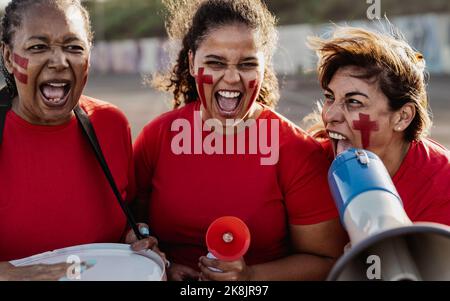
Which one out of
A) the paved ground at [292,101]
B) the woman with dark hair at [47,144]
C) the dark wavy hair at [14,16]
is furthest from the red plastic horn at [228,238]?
the paved ground at [292,101]

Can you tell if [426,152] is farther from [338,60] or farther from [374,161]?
[374,161]

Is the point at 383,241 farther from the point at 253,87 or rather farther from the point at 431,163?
the point at 253,87

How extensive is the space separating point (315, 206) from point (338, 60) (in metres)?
0.69

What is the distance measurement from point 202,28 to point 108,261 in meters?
1.20

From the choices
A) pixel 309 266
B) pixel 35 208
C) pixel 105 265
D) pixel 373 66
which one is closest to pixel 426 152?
pixel 373 66

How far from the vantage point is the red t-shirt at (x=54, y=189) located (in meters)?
2.57

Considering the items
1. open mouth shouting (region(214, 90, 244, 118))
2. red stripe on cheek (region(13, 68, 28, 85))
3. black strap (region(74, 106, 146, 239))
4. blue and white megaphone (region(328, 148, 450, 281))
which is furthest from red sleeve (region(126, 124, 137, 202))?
blue and white megaphone (region(328, 148, 450, 281))

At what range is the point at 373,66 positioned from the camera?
281 centimetres

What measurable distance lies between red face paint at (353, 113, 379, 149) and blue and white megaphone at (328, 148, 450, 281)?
2.15 feet

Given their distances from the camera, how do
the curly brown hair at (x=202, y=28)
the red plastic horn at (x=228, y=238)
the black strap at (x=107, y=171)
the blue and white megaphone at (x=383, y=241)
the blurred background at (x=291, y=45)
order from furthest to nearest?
the blurred background at (x=291, y=45) < the curly brown hair at (x=202, y=28) < the black strap at (x=107, y=171) < the red plastic horn at (x=228, y=238) < the blue and white megaphone at (x=383, y=241)

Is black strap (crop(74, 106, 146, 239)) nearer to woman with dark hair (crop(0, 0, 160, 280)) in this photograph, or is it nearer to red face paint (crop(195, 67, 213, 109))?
woman with dark hair (crop(0, 0, 160, 280))

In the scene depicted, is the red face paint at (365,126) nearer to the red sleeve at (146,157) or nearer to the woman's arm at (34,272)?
the red sleeve at (146,157)

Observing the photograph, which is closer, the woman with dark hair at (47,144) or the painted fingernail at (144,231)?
the woman with dark hair at (47,144)

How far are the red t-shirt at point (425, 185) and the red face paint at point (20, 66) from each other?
1.69m
